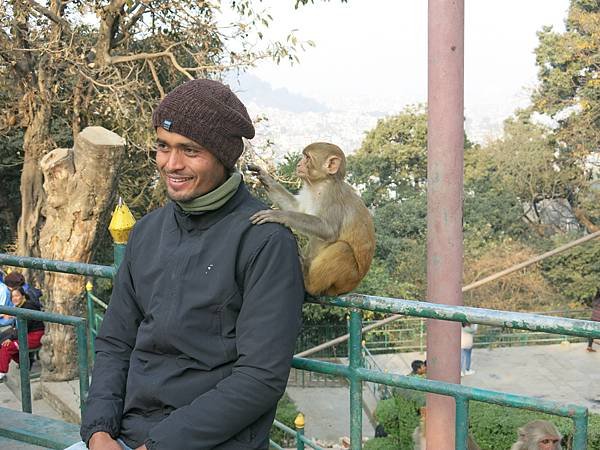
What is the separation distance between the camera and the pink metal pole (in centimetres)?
283

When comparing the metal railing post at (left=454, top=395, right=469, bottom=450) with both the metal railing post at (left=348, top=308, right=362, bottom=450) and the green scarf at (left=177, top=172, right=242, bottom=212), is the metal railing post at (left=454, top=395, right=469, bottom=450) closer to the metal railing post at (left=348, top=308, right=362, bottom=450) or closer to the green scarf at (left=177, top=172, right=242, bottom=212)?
the metal railing post at (left=348, top=308, right=362, bottom=450)

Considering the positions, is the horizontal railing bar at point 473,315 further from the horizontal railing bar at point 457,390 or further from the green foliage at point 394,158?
the green foliage at point 394,158

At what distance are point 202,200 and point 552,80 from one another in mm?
22526

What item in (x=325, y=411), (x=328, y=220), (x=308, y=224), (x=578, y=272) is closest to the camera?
(x=308, y=224)

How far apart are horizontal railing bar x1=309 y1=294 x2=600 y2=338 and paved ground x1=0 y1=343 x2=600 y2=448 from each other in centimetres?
1124

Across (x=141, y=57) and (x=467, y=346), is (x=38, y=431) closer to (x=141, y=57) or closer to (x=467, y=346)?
(x=141, y=57)

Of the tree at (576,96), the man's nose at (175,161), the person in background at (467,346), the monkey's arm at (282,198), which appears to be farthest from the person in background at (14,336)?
the tree at (576,96)

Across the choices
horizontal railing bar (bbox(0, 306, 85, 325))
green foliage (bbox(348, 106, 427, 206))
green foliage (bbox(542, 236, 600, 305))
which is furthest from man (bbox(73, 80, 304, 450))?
green foliage (bbox(348, 106, 427, 206))

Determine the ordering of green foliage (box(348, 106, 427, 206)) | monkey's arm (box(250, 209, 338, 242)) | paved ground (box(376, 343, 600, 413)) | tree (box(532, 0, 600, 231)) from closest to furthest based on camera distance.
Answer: monkey's arm (box(250, 209, 338, 242))
paved ground (box(376, 343, 600, 413))
tree (box(532, 0, 600, 231))
green foliage (box(348, 106, 427, 206))

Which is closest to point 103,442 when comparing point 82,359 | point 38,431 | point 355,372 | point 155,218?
point 155,218

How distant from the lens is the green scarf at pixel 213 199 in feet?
5.90

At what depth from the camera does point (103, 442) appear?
5.92ft

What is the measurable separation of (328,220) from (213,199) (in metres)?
1.11

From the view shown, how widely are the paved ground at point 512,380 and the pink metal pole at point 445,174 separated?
10.3 meters
